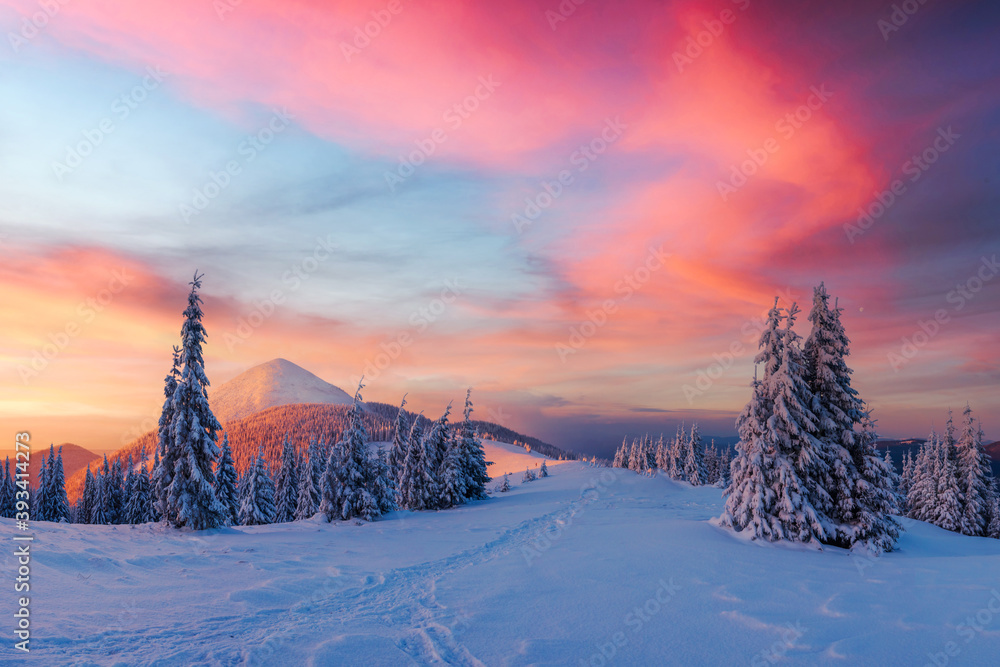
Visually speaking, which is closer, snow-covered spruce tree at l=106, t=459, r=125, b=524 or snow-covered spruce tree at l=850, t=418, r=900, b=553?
snow-covered spruce tree at l=850, t=418, r=900, b=553

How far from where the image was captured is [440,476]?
41.4m

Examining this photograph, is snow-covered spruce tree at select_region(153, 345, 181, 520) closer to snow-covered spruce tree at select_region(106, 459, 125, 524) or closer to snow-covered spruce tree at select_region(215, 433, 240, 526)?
snow-covered spruce tree at select_region(215, 433, 240, 526)

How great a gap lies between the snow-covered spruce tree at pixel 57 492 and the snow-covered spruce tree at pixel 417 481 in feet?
164

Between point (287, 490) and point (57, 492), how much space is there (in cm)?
2758

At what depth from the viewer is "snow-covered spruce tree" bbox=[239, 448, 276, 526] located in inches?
2019

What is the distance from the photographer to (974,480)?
4734 cm

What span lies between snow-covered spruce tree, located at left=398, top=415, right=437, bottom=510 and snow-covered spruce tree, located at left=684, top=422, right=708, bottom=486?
6580cm

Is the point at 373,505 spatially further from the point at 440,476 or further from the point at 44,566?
the point at 44,566

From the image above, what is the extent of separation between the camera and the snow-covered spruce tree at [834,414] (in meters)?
21.0

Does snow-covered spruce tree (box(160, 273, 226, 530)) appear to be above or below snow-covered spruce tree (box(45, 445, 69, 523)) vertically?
above

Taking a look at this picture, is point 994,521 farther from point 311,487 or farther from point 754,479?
point 311,487

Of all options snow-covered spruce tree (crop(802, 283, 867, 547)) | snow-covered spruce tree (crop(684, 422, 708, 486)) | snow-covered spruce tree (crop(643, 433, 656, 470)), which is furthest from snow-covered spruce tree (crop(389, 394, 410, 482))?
snow-covered spruce tree (crop(643, 433, 656, 470))

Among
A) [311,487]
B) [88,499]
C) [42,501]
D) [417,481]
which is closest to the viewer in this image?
[417,481]

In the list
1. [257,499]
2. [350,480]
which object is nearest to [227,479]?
[257,499]
